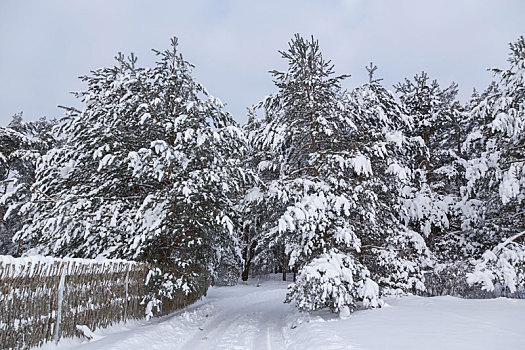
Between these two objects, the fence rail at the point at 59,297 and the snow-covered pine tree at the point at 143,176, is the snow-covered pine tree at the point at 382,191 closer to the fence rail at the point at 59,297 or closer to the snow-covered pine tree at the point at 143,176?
the snow-covered pine tree at the point at 143,176

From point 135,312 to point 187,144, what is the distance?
17.2 feet

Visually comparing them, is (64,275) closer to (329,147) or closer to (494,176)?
(329,147)

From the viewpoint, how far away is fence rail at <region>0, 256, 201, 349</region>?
16.9 ft

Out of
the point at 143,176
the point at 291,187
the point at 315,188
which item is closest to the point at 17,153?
the point at 143,176

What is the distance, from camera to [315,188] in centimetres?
977

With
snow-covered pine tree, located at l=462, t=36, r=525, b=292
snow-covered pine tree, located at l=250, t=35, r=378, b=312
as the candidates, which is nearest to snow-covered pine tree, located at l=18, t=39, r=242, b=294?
snow-covered pine tree, located at l=250, t=35, r=378, b=312

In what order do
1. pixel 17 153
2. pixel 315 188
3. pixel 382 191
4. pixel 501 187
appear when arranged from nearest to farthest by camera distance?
pixel 501 187 → pixel 315 188 → pixel 382 191 → pixel 17 153

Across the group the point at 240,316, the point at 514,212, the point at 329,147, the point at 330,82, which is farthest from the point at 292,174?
the point at 514,212

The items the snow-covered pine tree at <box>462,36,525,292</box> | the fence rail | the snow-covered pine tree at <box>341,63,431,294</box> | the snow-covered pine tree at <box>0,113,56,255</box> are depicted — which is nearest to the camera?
the fence rail

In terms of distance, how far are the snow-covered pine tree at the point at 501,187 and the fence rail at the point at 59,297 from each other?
8.91 meters

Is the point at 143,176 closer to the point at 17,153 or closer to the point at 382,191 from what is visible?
the point at 382,191

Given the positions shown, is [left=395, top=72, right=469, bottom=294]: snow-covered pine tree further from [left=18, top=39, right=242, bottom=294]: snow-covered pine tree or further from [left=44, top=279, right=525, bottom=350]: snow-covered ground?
[left=18, top=39, right=242, bottom=294]: snow-covered pine tree

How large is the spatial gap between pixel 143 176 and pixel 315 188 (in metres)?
5.89

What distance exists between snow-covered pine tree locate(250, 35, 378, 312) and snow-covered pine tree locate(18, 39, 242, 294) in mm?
1651
